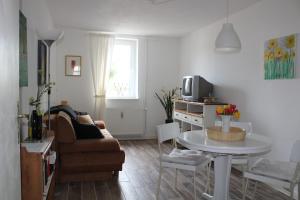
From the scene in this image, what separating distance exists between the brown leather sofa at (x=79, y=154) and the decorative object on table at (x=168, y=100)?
2.63 metres

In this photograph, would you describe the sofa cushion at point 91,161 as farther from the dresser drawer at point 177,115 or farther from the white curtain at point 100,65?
the white curtain at point 100,65

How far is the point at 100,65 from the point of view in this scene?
5.68 m

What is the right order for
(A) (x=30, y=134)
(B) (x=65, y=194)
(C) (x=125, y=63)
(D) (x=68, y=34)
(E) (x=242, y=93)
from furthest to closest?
(C) (x=125, y=63) < (D) (x=68, y=34) < (E) (x=242, y=93) < (B) (x=65, y=194) < (A) (x=30, y=134)

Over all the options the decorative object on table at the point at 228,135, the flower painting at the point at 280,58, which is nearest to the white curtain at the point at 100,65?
the flower painting at the point at 280,58

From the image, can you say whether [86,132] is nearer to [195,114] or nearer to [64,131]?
[64,131]

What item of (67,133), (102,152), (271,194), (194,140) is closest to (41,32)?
(67,133)

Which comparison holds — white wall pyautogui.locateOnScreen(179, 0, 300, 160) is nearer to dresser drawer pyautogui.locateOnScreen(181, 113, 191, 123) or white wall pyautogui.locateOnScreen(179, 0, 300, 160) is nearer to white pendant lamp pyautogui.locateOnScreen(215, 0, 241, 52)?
dresser drawer pyautogui.locateOnScreen(181, 113, 191, 123)

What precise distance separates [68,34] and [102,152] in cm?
315

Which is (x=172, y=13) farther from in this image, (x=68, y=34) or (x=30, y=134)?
(x=30, y=134)

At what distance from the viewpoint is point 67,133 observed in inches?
126

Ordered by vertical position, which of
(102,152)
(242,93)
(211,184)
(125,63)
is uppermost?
(125,63)

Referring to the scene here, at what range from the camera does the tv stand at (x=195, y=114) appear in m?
4.24

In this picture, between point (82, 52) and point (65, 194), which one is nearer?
point (65, 194)

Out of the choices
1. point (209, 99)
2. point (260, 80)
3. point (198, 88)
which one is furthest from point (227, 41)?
point (198, 88)
